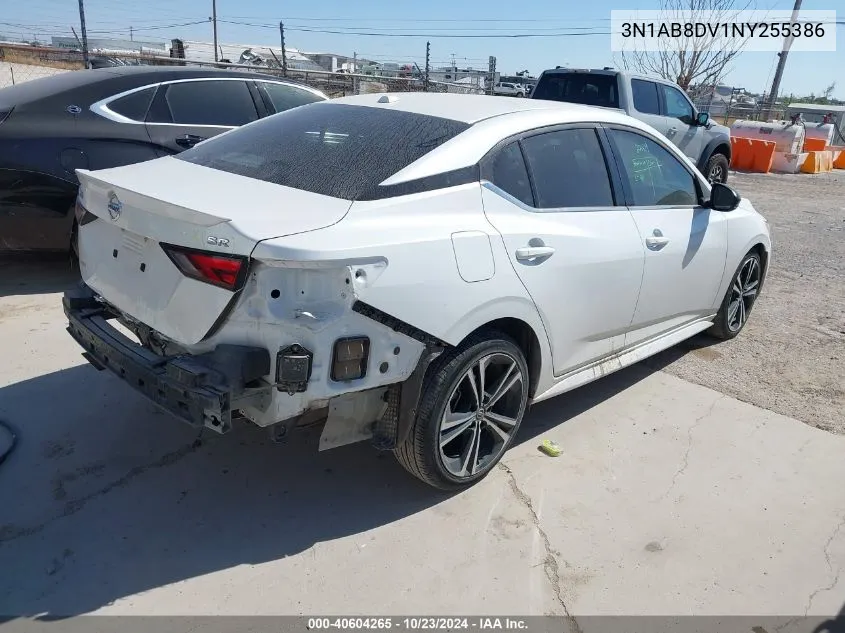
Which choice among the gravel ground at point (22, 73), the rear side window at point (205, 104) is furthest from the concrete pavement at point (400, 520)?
the gravel ground at point (22, 73)

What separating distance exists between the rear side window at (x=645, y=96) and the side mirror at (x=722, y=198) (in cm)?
657

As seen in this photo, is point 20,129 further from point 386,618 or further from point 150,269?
point 386,618

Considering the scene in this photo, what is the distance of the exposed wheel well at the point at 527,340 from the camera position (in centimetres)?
315

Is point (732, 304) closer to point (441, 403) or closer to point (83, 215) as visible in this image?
point (441, 403)

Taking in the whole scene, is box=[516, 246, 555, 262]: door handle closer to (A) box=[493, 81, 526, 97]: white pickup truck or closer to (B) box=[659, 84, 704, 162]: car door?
(B) box=[659, 84, 704, 162]: car door

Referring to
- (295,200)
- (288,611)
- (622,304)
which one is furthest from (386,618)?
(622,304)

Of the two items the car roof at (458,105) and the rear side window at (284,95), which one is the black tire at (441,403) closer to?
the car roof at (458,105)

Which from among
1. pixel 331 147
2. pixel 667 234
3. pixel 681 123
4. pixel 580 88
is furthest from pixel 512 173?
pixel 681 123

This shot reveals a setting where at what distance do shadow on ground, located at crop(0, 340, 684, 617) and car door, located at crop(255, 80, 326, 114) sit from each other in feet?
11.1

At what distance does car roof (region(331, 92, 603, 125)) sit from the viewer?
132 inches

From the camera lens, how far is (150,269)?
8.94ft

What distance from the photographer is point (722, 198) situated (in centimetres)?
438

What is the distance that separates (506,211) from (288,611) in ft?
6.10

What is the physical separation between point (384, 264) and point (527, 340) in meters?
1.07
